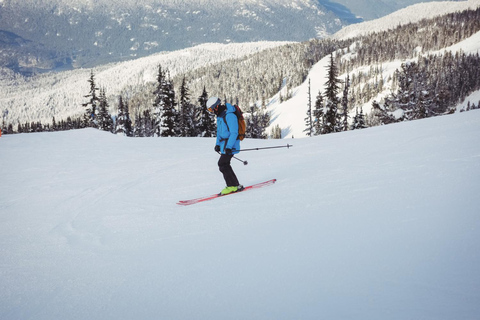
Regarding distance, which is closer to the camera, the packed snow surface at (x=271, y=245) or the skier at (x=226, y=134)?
the packed snow surface at (x=271, y=245)

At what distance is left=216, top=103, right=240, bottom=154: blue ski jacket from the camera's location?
664 cm

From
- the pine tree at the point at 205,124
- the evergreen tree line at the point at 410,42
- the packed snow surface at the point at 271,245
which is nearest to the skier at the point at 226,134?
the packed snow surface at the point at 271,245

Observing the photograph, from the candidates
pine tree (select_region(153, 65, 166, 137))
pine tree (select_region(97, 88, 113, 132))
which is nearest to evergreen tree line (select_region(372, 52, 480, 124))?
pine tree (select_region(153, 65, 166, 137))

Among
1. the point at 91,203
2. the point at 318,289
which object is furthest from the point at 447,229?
the point at 91,203

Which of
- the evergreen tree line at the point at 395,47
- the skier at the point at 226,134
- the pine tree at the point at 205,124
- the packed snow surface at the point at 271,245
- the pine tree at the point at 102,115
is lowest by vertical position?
the packed snow surface at the point at 271,245

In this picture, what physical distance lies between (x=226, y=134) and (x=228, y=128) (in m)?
0.15

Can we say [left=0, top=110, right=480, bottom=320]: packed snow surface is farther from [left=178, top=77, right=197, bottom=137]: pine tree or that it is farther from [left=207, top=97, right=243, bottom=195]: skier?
[left=178, top=77, right=197, bottom=137]: pine tree

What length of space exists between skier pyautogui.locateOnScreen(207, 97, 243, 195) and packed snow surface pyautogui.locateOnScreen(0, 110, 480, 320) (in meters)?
0.57

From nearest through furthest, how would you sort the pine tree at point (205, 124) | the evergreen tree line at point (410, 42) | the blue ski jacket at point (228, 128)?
the blue ski jacket at point (228, 128) → the pine tree at point (205, 124) → the evergreen tree line at point (410, 42)

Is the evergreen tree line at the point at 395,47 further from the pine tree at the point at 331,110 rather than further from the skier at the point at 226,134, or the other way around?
the skier at the point at 226,134

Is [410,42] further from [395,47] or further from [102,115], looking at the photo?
[102,115]

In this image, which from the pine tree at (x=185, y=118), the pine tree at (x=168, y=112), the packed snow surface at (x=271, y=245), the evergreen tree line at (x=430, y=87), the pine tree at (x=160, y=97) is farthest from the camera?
the pine tree at (x=185, y=118)

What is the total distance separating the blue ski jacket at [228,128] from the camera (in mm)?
6645

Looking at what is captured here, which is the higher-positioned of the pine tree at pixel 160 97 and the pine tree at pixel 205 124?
the pine tree at pixel 160 97
